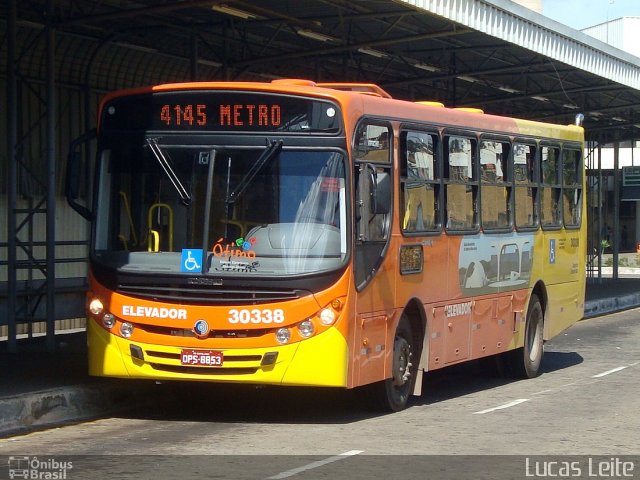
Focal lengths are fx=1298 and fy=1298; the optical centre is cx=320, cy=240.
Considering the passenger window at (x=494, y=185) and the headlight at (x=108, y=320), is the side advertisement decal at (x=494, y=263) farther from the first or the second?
the headlight at (x=108, y=320)

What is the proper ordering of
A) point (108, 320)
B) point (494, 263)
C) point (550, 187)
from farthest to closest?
point (550, 187)
point (494, 263)
point (108, 320)

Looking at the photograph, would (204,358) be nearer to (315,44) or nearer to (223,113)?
(223,113)

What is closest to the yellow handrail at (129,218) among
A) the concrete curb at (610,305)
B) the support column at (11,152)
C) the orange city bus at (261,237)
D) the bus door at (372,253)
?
the orange city bus at (261,237)

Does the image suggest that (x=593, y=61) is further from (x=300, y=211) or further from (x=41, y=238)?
(x=300, y=211)

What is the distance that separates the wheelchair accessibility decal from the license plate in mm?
724

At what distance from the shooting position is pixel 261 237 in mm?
11414

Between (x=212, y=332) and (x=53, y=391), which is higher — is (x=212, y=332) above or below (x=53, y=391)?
above

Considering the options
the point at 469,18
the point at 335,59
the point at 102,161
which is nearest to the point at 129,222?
the point at 102,161

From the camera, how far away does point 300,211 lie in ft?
37.3

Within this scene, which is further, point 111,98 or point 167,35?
point 167,35

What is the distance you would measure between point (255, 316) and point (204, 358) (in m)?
0.60

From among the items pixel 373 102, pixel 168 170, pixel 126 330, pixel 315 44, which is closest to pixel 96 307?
pixel 126 330

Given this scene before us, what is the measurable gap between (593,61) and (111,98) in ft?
48.1

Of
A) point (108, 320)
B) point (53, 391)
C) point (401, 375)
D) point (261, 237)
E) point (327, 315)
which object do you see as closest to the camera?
point (327, 315)
